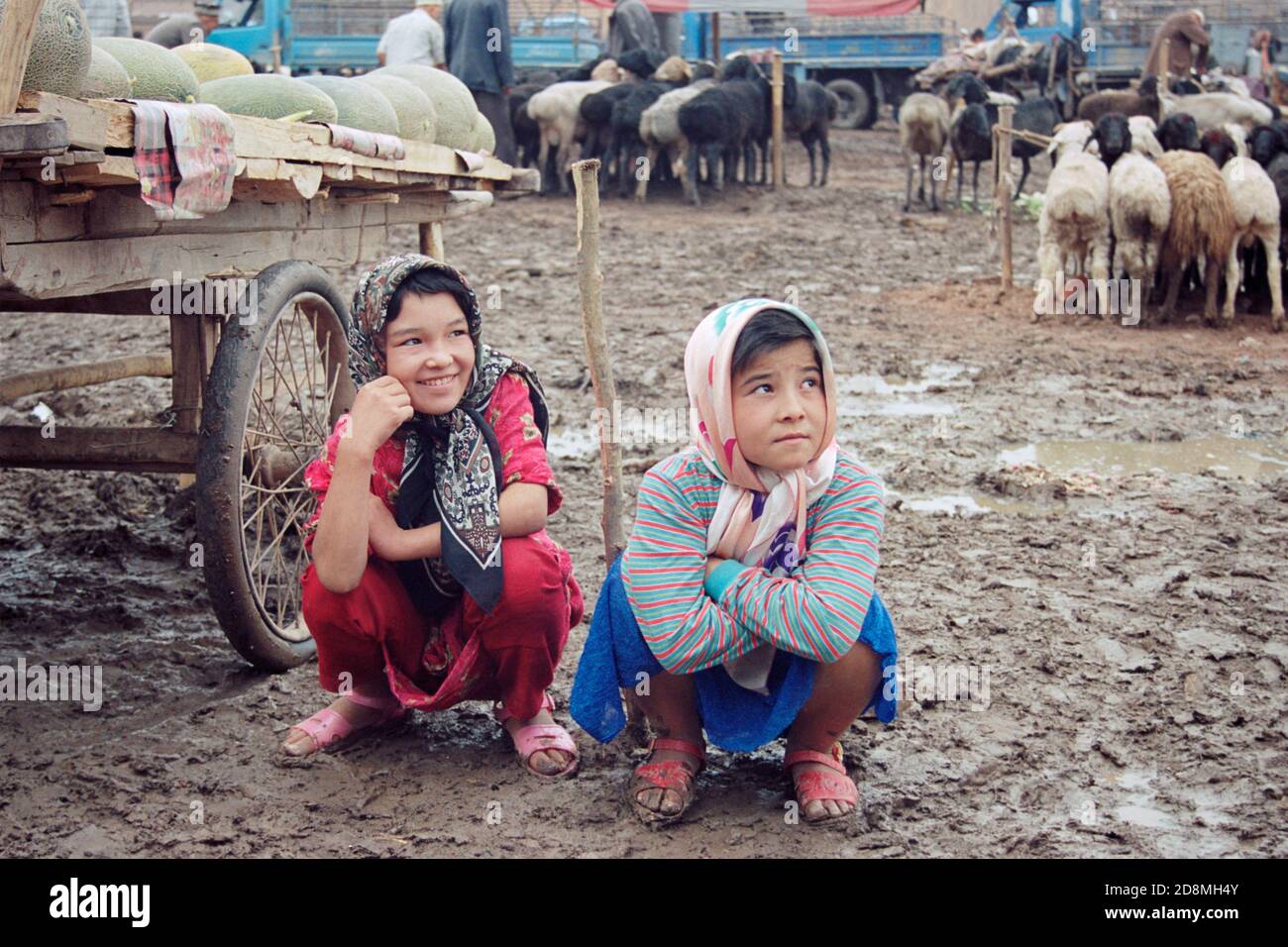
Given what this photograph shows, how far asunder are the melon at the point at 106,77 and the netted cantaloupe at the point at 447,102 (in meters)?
1.88

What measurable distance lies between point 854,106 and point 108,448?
73.2 ft

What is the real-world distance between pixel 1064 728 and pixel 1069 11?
2313cm

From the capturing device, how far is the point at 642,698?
2.81 m

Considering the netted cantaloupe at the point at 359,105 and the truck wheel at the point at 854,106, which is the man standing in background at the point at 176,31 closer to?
the netted cantaloupe at the point at 359,105

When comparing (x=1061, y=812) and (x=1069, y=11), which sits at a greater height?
(x=1069, y=11)

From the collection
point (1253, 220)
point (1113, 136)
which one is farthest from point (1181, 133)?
point (1253, 220)

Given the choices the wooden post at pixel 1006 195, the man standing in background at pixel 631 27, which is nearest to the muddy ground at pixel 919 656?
the wooden post at pixel 1006 195

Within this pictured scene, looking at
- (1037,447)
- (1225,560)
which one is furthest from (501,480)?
(1037,447)

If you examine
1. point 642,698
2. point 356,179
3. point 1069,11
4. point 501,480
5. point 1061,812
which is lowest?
point 1061,812

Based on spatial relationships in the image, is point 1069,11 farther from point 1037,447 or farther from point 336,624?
point 336,624

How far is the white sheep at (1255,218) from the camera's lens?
8719mm

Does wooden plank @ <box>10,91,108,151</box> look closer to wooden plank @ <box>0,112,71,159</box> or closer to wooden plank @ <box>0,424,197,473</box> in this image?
wooden plank @ <box>0,112,71,159</box>

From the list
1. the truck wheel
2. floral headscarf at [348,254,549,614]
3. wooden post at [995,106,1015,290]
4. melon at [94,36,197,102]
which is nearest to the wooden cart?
melon at [94,36,197,102]

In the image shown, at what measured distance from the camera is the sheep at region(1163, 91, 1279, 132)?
13246mm
